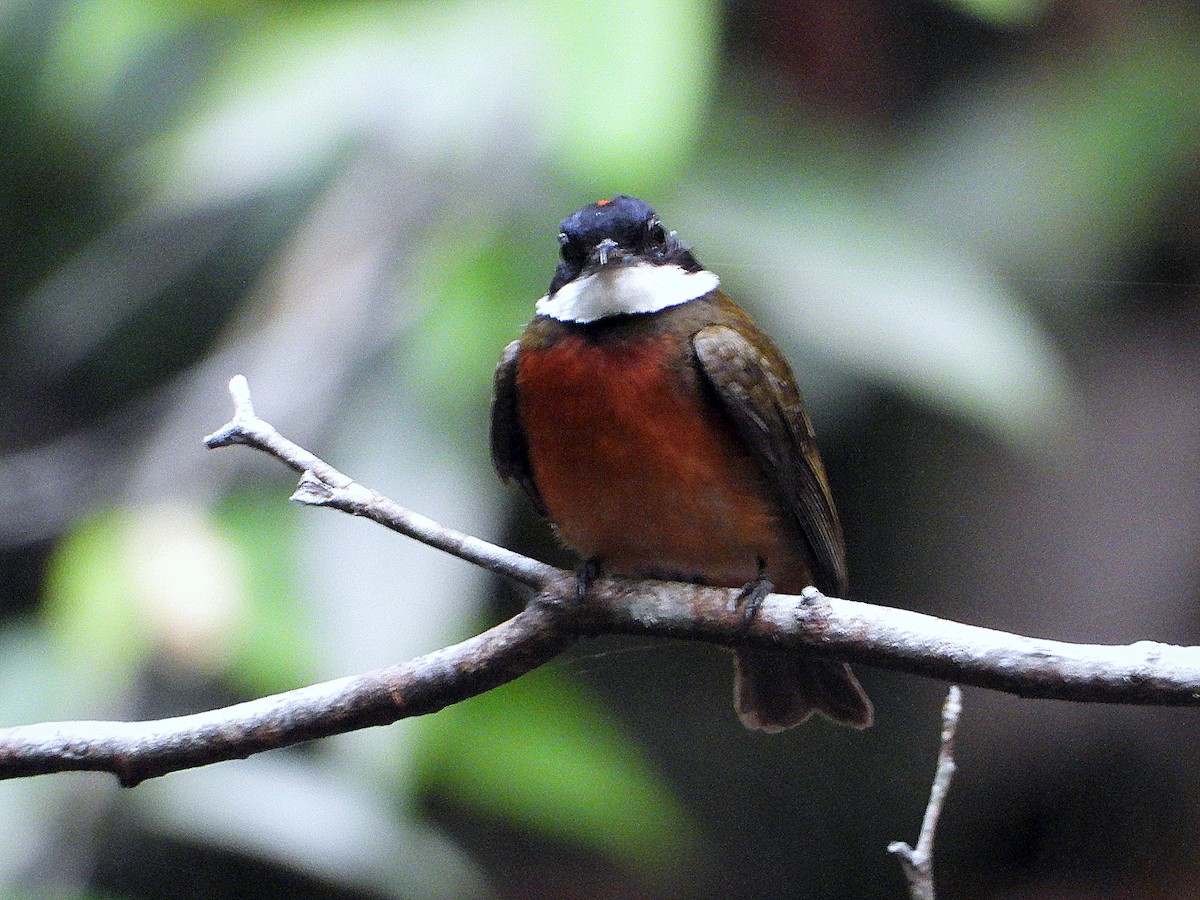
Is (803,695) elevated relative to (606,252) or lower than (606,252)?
lower

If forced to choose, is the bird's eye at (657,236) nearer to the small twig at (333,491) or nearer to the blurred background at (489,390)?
the blurred background at (489,390)

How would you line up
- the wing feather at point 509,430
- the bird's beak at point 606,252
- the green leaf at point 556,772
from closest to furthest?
the bird's beak at point 606,252 → the wing feather at point 509,430 → the green leaf at point 556,772

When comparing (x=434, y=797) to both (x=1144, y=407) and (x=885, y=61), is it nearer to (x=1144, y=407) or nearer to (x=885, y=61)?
(x=1144, y=407)

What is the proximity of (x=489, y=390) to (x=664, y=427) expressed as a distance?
0.43 m

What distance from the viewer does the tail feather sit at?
1.76 metres

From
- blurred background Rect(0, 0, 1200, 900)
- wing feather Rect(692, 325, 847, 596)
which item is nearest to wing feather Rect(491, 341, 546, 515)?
blurred background Rect(0, 0, 1200, 900)

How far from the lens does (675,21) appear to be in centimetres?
187

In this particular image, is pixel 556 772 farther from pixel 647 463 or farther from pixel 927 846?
pixel 927 846

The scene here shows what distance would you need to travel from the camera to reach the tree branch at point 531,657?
1.14m

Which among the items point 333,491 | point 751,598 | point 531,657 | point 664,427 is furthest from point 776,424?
point 333,491

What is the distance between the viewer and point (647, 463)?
1.64 metres

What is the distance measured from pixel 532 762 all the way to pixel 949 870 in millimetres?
634

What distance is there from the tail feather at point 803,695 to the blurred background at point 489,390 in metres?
0.20

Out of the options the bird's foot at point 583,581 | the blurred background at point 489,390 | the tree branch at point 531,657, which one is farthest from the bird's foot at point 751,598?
Result: the blurred background at point 489,390
